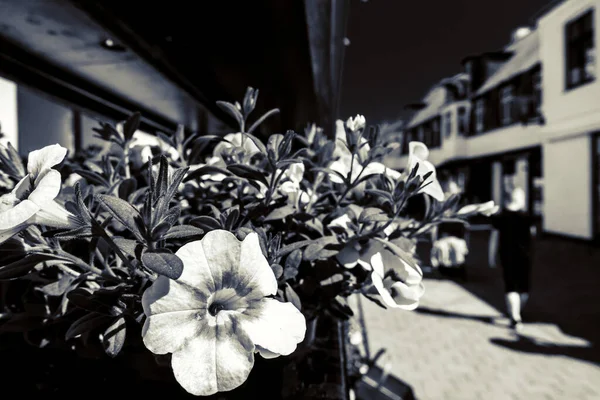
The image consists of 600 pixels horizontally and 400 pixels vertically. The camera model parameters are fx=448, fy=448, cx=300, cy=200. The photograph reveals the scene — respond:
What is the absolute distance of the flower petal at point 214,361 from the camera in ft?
1.32

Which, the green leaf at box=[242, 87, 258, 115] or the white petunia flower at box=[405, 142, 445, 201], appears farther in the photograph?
the green leaf at box=[242, 87, 258, 115]

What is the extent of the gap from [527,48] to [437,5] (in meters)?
20.7

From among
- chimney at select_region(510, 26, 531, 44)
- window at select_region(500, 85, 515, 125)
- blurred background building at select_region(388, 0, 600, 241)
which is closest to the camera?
blurred background building at select_region(388, 0, 600, 241)

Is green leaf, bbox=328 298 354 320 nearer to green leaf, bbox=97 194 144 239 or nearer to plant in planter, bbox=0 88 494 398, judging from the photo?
plant in planter, bbox=0 88 494 398

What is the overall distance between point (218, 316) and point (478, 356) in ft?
17.9

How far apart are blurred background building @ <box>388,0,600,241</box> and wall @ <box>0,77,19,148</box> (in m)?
5.98

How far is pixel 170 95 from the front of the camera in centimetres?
394

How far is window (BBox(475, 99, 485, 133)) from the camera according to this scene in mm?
23344

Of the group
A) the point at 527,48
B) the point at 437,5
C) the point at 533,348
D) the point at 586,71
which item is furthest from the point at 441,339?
the point at 527,48

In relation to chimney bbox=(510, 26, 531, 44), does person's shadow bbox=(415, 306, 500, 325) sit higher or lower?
lower

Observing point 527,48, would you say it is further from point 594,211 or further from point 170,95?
point 170,95

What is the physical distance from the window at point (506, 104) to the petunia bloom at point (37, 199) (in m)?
21.7

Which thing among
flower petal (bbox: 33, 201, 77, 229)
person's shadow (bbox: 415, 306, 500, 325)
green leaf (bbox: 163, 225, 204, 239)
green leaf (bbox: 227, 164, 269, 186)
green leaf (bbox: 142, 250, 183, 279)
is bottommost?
person's shadow (bbox: 415, 306, 500, 325)

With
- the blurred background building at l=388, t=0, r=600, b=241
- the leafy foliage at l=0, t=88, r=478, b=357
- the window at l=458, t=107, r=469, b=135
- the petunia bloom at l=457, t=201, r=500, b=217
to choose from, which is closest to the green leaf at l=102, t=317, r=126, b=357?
the leafy foliage at l=0, t=88, r=478, b=357
